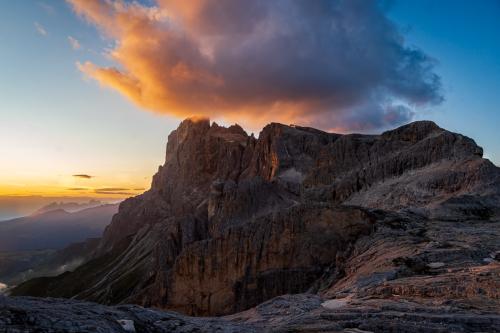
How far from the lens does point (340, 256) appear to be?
152 feet

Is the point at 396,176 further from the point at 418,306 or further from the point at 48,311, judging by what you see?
the point at 48,311

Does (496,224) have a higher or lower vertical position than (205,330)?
higher

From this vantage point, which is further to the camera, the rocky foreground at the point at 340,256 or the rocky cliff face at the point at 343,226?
the rocky cliff face at the point at 343,226

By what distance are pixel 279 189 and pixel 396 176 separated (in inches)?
1896

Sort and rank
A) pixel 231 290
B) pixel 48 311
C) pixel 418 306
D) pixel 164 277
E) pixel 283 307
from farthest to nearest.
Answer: pixel 164 277
pixel 231 290
pixel 283 307
pixel 418 306
pixel 48 311

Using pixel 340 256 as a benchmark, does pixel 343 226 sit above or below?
above

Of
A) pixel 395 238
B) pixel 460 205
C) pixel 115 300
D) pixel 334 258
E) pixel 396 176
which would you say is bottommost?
pixel 115 300

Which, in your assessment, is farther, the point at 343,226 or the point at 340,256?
the point at 343,226

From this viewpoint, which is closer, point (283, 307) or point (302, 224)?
point (283, 307)

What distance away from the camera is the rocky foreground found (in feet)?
52.1

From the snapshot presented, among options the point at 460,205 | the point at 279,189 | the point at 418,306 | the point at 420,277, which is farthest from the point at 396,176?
the point at 418,306

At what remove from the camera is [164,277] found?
3228 inches

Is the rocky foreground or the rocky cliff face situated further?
the rocky cliff face

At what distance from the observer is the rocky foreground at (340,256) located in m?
15.9
